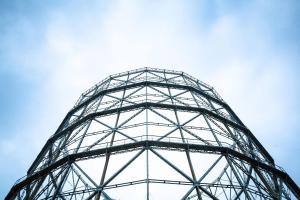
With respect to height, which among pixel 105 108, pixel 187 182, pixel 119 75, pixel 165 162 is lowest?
pixel 187 182

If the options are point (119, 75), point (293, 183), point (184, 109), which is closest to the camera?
point (293, 183)

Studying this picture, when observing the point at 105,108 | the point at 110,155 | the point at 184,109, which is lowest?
the point at 110,155

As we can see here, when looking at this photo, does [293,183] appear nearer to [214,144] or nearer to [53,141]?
[214,144]

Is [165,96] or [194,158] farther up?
[165,96]

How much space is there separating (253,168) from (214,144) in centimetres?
147

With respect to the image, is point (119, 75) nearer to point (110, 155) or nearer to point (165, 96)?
point (165, 96)

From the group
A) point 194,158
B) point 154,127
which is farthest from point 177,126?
point 194,158

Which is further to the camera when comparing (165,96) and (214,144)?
(165,96)

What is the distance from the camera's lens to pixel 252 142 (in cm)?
1163

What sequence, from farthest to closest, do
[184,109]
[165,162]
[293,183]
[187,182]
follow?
[184,109] < [293,183] < [165,162] < [187,182]

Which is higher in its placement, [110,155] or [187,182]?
[110,155]

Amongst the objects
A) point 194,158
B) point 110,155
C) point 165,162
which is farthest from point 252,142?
point 110,155

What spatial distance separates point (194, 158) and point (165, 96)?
3.91 meters

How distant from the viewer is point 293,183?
9836 mm
